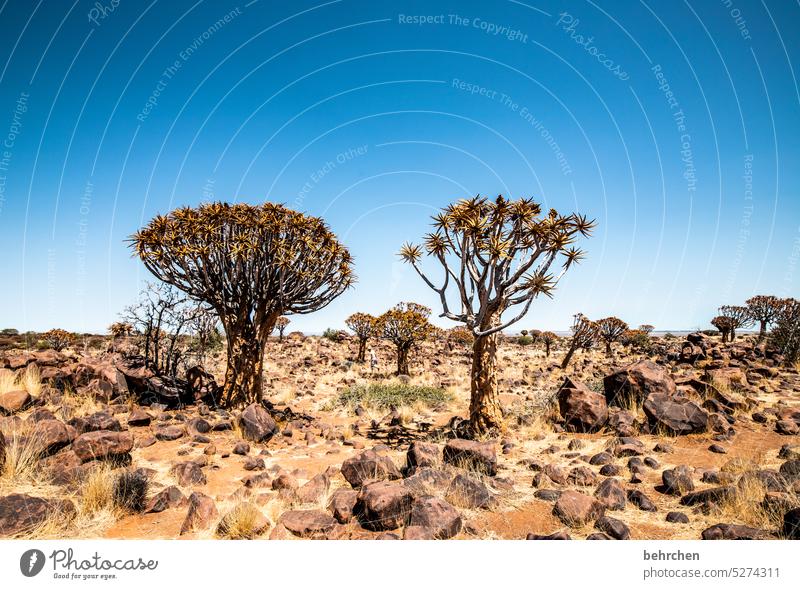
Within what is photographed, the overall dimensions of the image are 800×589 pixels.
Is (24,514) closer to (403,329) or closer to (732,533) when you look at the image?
(732,533)

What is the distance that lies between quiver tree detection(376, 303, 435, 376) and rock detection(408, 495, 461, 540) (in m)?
16.8

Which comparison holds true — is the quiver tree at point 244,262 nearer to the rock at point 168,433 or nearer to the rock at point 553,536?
the rock at point 168,433

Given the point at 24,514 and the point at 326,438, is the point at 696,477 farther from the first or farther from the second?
the point at 24,514

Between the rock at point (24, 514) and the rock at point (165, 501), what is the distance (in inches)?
31.9

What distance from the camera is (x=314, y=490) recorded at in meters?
5.39

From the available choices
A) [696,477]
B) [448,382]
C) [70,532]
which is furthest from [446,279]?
[448,382]

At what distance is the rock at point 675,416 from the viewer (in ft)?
27.2

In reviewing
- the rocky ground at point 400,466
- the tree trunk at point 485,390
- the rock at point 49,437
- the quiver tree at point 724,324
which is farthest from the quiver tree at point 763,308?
the rock at point 49,437

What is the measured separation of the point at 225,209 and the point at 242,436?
6108mm

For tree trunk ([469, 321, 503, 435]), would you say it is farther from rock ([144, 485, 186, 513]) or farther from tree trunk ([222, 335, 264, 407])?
tree trunk ([222, 335, 264, 407])

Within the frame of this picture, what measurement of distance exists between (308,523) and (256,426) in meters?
4.89

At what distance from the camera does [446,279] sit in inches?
379

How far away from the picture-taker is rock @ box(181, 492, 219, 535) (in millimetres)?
4449

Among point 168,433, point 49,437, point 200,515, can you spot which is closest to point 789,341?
point 200,515
